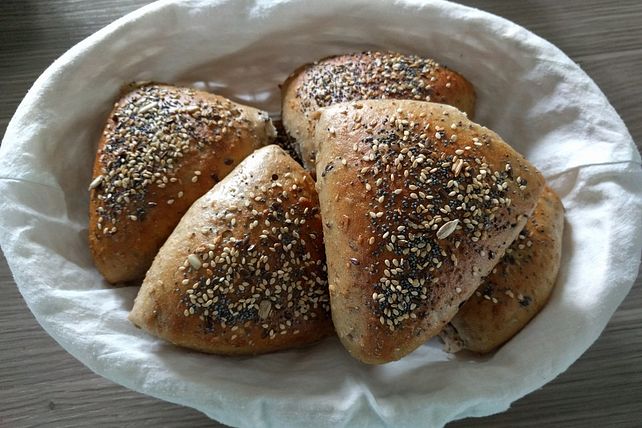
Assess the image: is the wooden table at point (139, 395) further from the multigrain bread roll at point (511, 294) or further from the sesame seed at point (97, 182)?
the sesame seed at point (97, 182)

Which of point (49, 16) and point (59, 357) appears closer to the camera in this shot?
point (59, 357)

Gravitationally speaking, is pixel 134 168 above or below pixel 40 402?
above

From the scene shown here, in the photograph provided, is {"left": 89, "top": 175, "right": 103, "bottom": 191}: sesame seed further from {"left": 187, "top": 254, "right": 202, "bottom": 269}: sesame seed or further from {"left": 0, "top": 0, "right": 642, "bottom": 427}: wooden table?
{"left": 0, "top": 0, "right": 642, "bottom": 427}: wooden table

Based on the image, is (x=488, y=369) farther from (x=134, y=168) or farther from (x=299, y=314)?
(x=134, y=168)

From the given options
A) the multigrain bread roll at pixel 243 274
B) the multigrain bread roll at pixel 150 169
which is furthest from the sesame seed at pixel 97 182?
the multigrain bread roll at pixel 243 274

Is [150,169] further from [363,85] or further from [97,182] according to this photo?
[363,85]

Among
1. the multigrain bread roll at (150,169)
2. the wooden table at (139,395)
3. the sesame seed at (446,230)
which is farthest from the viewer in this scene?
the wooden table at (139,395)

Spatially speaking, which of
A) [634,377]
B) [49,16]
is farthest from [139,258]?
[634,377]

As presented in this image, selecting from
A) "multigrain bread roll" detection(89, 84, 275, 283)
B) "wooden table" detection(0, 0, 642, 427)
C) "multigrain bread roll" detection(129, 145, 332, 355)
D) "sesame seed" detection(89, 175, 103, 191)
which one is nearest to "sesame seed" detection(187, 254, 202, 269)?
"multigrain bread roll" detection(129, 145, 332, 355)
